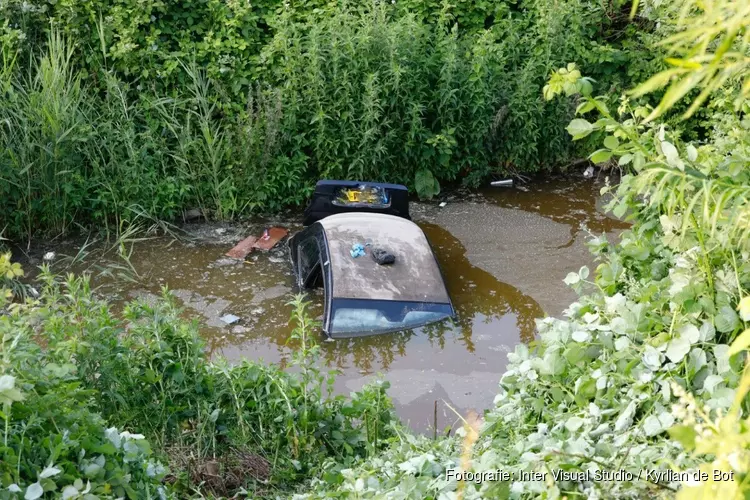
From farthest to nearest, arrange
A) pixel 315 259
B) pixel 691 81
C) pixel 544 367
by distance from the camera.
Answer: pixel 315 259
pixel 544 367
pixel 691 81

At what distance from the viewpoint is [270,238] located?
978cm

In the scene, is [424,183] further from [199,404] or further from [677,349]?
[677,349]

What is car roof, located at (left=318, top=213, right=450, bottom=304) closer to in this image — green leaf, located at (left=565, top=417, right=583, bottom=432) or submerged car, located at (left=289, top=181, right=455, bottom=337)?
submerged car, located at (left=289, top=181, right=455, bottom=337)

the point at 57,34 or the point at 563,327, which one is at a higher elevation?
the point at 57,34

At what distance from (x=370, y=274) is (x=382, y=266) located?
0.15 metres

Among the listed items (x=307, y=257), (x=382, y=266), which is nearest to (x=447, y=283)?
(x=382, y=266)

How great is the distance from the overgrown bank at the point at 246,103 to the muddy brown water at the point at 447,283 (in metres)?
0.56

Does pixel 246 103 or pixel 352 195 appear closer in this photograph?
pixel 352 195

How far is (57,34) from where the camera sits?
995cm

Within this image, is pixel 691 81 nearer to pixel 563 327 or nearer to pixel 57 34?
pixel 563 327

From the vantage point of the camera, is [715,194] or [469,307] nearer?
[715,194]

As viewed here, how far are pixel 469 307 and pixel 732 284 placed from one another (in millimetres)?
5481

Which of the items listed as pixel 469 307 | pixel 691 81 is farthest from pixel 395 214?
pixel 691 81

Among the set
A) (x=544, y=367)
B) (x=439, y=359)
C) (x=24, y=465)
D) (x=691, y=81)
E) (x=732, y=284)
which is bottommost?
(x=439, y=359)
